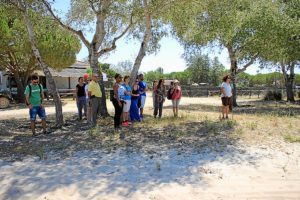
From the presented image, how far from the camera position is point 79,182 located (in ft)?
19.4

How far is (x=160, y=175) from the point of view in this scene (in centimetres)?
621

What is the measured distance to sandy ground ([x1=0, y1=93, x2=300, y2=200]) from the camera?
541 centimetres

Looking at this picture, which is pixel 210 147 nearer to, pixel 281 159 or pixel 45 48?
pixel 281 159

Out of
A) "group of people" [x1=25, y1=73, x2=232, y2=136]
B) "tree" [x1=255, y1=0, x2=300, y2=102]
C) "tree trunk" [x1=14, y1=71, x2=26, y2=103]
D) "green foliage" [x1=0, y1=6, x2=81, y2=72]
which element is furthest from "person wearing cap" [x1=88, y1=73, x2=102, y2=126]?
"tree trunk" [x1=14, y1=71, x2=26, y2=103]

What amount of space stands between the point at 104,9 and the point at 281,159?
7.67 meters

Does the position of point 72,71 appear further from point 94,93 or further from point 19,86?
point 94,93

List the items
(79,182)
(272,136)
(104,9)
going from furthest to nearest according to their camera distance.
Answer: (104,9), (272,136), (79,182)

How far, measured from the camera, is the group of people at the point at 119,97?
32.6ft

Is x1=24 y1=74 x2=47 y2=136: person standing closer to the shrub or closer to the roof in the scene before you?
the roof

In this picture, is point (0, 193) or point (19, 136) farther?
point (19, 136)

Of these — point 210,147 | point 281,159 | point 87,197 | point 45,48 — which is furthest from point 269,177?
point 45,48

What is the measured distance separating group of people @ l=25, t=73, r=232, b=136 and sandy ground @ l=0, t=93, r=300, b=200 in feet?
8.79

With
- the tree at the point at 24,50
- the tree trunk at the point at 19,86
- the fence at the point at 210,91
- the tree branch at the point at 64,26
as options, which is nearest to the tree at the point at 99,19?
the tree branch at the point at 64,26

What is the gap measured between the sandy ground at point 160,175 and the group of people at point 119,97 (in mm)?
2678
